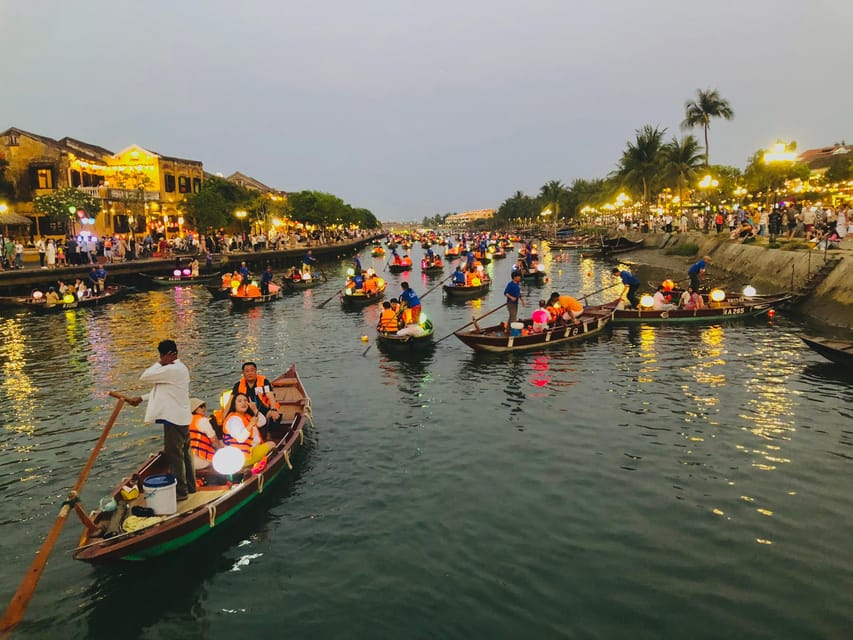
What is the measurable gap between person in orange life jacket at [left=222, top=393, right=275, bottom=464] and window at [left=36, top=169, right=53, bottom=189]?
186 ft

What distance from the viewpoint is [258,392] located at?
1130 cm

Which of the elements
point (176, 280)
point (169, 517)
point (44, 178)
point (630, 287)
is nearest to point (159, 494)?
point (169, 517)

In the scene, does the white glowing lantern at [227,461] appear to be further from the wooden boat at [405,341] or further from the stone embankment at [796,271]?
the stone embankment at [796,271]

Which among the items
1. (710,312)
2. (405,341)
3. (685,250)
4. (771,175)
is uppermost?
(771,175)

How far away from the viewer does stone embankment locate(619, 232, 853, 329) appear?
2211cm

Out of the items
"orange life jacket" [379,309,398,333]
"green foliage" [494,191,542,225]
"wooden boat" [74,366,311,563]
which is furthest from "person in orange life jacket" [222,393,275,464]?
"green foliage" [494,191,542,225]

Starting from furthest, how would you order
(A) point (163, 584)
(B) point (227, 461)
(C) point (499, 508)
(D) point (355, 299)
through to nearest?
(D) point (355, 299), (C) point (499, 508), (B) point (227, 461), (A) point (163, 584)

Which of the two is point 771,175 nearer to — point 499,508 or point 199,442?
point 499,508

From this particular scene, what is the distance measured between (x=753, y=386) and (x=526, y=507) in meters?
9.25

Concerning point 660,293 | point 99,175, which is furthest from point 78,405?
point 99,175

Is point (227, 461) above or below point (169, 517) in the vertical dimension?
above

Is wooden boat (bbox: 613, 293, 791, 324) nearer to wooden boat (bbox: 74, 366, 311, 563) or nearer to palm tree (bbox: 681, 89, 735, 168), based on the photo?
wooden boat (bbox: 74, 366, 311, 563)

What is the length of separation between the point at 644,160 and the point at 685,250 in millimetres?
22521

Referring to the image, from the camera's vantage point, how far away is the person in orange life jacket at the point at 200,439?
958 centimetres
